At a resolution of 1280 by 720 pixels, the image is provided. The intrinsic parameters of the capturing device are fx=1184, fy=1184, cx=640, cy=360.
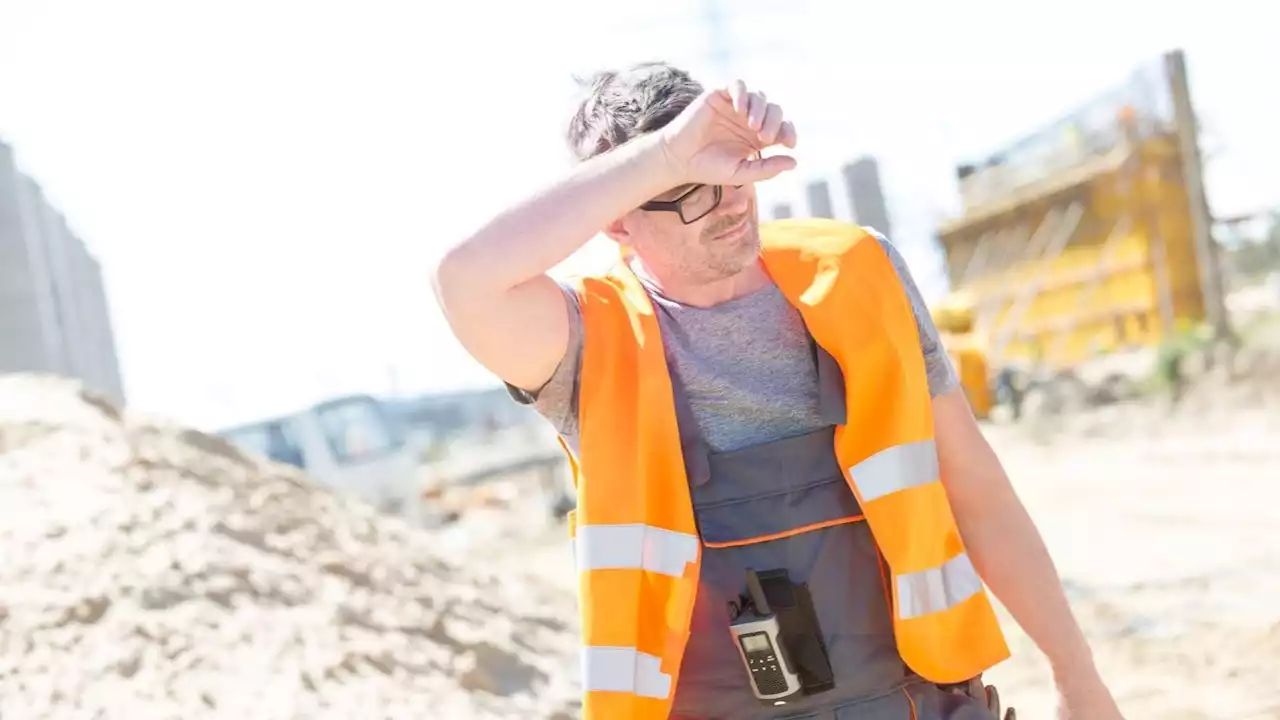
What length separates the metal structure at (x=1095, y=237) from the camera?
14.4 m

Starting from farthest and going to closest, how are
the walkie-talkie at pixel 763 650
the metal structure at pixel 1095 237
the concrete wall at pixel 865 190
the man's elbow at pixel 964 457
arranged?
the concrete wall at pixel 865 190 → the metal structure at pixel 1095 237 → the man's elbow at pixel 964 457 → the walkie-talkie at pixel 763 650

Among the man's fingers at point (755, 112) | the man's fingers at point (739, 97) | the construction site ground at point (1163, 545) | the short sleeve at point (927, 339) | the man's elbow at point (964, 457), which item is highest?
the man's fingers at point (739, 97)

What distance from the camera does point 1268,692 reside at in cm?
388

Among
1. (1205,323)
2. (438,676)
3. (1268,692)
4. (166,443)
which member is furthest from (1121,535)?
(1205,323)

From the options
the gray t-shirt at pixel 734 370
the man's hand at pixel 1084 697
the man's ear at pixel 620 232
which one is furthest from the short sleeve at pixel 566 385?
the man's hand at pixel 1084 697

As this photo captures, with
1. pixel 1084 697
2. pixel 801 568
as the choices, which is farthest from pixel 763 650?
pixel 1084 697

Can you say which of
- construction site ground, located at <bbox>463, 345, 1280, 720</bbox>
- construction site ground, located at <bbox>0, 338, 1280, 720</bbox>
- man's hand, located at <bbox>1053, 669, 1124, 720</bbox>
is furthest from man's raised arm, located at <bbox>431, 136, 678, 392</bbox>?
construction site ground, located at <bbox>463, 345, 1280, 720</bbox>

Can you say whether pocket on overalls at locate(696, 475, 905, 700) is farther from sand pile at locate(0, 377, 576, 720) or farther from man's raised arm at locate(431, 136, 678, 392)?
sand pile at locate(0, 377, 576, 720)

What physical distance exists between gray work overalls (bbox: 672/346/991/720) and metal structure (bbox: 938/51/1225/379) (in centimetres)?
1109

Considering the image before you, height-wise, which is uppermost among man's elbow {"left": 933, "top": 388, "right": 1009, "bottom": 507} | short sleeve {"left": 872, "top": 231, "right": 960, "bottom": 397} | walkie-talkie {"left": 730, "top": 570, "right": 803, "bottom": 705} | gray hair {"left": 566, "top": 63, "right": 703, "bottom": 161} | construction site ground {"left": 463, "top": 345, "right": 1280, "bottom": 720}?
gray hair {"left": 566, "top": 63, "right": 703, "bottom": 161}

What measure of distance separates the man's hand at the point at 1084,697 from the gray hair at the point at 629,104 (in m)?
1.07

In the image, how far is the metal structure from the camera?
14352 mm

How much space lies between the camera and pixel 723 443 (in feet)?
5.96

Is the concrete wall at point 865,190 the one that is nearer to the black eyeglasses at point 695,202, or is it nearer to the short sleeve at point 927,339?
the short sleeve at point 927,339
